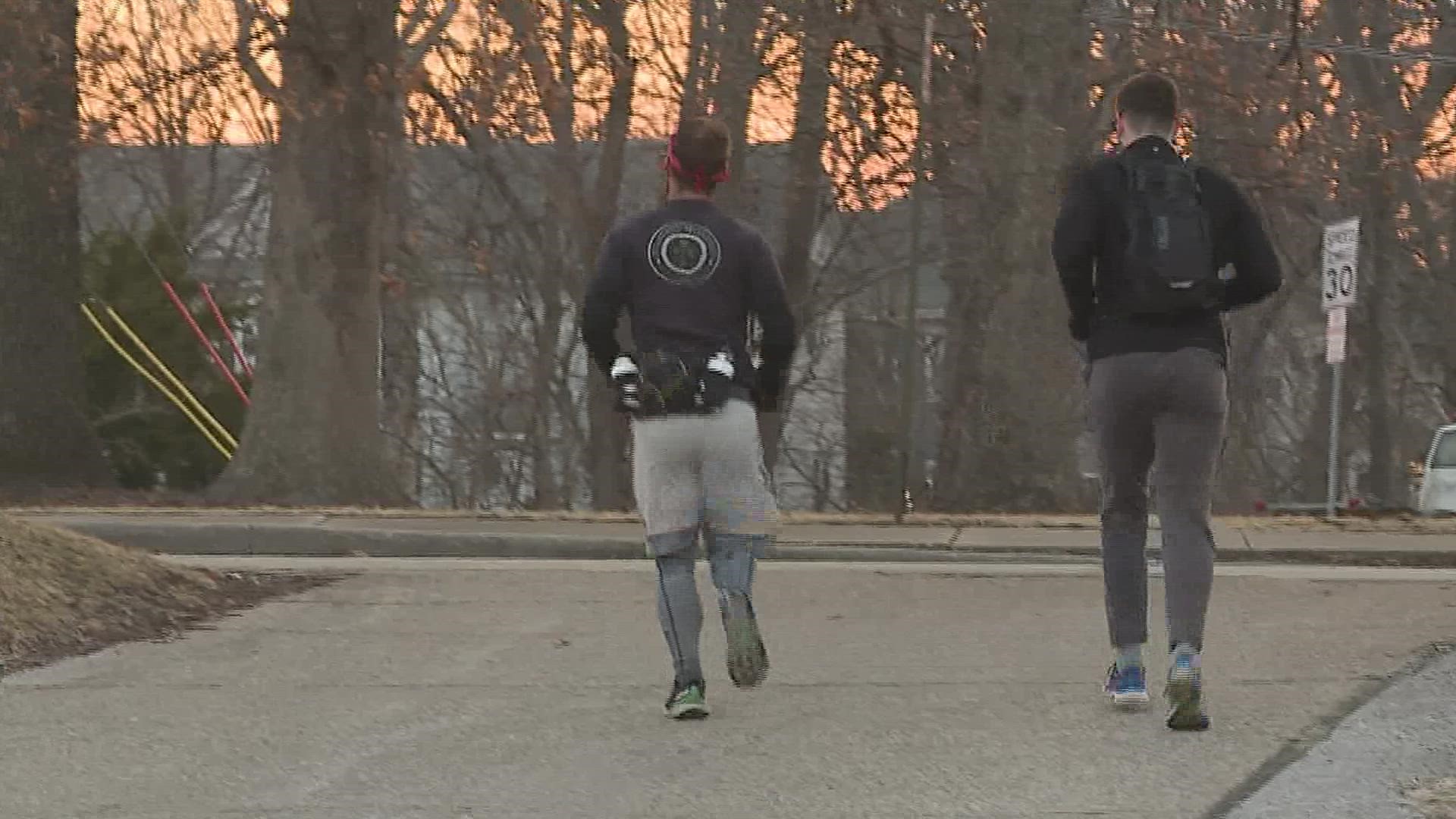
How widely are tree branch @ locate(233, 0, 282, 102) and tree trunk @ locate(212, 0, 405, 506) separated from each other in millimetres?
118

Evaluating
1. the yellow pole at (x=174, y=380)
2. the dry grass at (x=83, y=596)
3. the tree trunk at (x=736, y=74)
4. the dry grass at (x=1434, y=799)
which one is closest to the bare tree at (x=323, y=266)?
the yellow pole at (x=174, y=380)

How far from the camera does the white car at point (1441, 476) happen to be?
2648 cm

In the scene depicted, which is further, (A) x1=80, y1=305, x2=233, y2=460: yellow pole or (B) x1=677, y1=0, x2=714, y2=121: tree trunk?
(B) x1=677, y1=0, x2=714, y2=121: tree trunk

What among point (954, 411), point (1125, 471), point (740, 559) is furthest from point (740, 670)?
point (954, 411)

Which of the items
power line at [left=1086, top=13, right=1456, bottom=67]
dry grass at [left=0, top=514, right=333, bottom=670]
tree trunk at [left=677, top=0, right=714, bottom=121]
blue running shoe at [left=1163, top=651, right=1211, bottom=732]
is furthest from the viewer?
tree trunk at [left=677, top=0, right=714, bottom=121]

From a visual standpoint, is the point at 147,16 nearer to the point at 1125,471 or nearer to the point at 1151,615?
the point at 1151,615

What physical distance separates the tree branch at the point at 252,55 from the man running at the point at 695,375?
11256 mm

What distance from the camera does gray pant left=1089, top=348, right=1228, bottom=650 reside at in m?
6.07

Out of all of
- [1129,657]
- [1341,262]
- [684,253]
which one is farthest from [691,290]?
[1341,262]

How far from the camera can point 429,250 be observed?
124ft

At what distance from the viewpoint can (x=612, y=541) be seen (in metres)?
12.4

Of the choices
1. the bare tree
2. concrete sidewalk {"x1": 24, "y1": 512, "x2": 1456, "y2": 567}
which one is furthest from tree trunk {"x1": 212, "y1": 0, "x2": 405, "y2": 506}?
concrete sidewalk {"x1": 24, "y1": 512, "x2": 1456, "y2": 567}

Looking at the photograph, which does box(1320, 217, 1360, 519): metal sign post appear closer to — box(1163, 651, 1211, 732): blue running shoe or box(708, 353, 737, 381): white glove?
box(1163, 651, 1211, 732): blue running shoe

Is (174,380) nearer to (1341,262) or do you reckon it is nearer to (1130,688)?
(1341,262)
